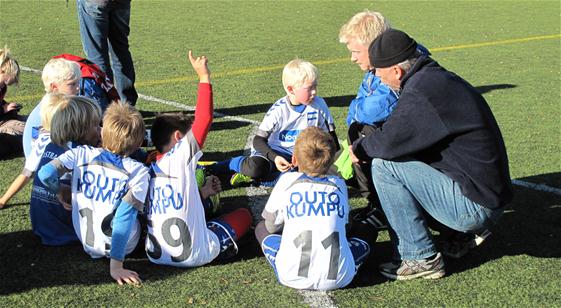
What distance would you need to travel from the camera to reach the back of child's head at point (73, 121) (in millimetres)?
4570

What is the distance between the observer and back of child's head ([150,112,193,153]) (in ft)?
15.0

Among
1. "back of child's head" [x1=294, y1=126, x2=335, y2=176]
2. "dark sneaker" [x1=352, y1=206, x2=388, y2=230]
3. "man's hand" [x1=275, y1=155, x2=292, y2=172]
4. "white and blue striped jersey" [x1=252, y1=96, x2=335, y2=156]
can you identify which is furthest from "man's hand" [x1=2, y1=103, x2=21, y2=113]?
"back of child's head" [x1=294, y1=126, x2=335, y2=176]

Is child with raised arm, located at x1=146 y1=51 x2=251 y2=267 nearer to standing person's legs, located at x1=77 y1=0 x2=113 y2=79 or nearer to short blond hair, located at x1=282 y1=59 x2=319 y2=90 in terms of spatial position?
short blond hair, located at x1=282 y1=59 x2=319 y2=90

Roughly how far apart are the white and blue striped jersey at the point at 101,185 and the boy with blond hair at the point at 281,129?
5.36ft

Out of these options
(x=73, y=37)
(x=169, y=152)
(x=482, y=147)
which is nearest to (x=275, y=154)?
(x=169, y=152)

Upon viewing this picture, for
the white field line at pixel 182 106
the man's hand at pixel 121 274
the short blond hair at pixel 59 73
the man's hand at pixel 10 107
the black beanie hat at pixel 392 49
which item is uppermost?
the black beanie hat at pixel 392 49

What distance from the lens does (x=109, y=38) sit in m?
7.73

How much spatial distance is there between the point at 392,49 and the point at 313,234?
4.00 feet

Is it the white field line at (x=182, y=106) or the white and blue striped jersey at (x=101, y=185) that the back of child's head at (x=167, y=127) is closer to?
the white and blue striped jersey at (x=101, y=185)

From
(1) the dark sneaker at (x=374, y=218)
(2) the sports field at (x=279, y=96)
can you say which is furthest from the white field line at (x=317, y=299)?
(1) the dark sneaker at (x=374, y=218)

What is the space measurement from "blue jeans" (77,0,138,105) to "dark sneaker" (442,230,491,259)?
4.25 meters

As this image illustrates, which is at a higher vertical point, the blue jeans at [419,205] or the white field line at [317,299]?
the blue jeans at [419,205]

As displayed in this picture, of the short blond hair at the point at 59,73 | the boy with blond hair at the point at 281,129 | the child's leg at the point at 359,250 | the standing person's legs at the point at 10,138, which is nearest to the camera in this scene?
the child's leg at the point at 359,250

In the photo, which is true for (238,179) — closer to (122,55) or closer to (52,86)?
(52,86)
